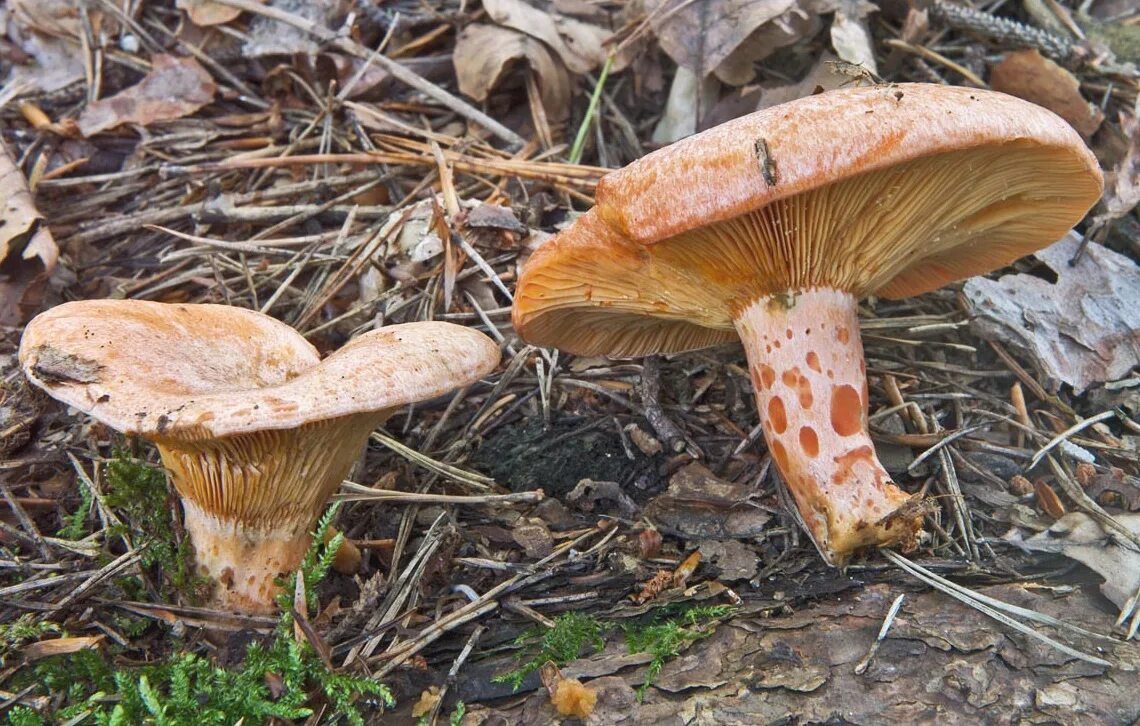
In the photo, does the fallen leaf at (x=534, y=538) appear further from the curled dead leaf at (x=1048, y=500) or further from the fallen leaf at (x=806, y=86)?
the fallen leaf at (x=806, y=86)

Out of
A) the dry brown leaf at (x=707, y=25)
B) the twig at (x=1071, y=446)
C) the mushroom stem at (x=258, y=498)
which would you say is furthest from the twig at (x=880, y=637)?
the dry brown leaf at (x=707, y=25)

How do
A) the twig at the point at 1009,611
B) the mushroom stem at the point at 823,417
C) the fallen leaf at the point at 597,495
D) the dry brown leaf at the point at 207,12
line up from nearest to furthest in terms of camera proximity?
the twig at the point at 1009,611 → the mushroom stem at the point at 823,417 → the fallen leaf at the point at 597,495 → the dry brown leaf at the point at 207,12

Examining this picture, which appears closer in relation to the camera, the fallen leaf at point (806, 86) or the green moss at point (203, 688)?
the green moss at point (203, 688)

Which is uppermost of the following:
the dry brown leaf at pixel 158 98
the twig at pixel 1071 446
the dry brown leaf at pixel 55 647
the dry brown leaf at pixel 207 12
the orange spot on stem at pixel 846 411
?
the dry brown leaf at pixel 207 12

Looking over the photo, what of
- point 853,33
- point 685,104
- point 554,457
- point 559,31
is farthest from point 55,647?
point 853,33

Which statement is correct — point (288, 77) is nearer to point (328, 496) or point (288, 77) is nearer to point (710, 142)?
point (328, 496)

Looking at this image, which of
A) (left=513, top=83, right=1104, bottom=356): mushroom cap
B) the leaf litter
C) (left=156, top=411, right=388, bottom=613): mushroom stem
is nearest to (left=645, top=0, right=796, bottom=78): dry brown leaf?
the leaf litter
